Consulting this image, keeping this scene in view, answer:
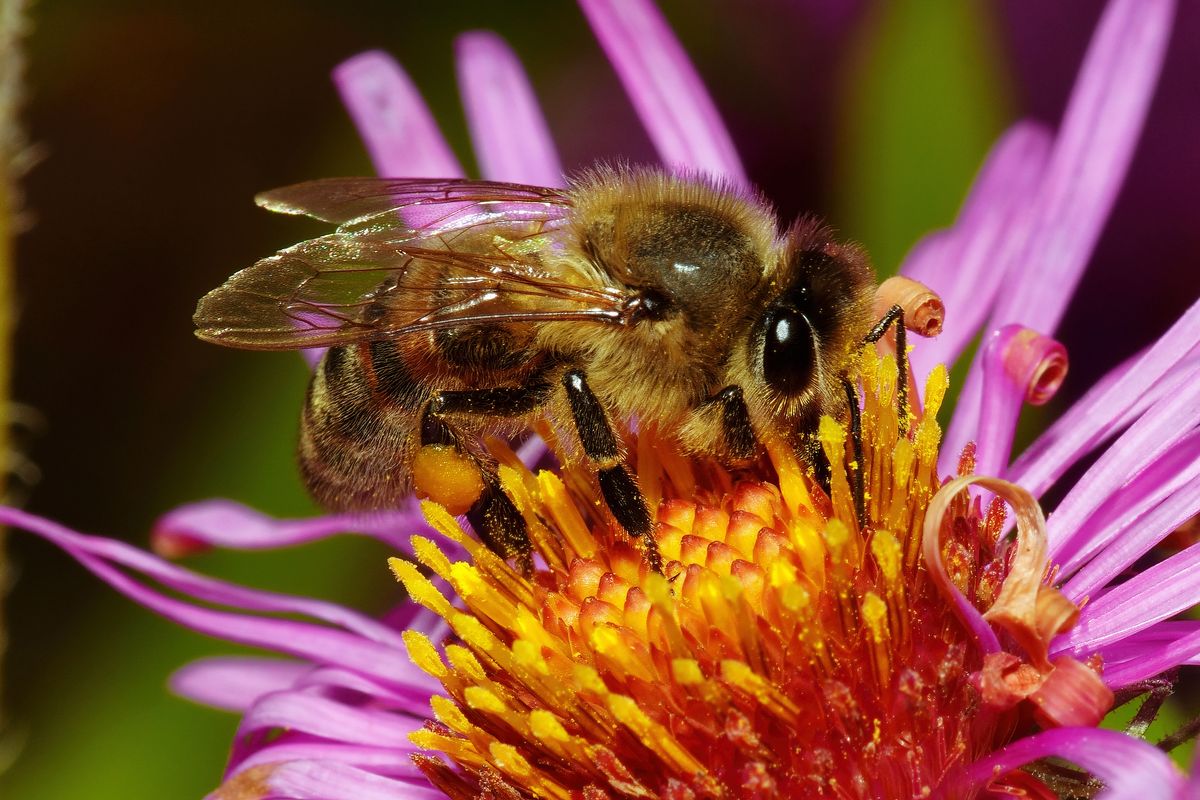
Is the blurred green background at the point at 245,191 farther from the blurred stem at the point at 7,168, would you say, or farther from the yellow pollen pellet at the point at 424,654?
the yellow pollen pellet at the point at 424,654

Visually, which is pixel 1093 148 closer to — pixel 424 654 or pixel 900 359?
pixel 900 359

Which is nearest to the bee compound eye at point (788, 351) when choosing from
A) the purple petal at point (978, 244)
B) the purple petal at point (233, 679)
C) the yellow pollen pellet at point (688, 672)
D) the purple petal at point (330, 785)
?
the yellow pollen pellet at point (688, 672)

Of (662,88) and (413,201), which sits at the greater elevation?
(662,88)

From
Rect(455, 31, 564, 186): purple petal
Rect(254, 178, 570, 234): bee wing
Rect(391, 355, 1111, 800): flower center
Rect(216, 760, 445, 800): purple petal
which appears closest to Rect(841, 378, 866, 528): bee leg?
Rect(391, 355, 1111, 800): flower center

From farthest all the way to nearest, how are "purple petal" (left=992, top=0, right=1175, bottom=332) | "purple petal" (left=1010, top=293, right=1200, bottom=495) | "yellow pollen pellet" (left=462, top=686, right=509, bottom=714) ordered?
"purple petal" (left=992, top=0, right=1175, bottom=332)
"purple petal" (left=1010, top=293, right=1200, bottom=495)
"yellow pollen pellet" (left=462, top=686, right=509, bottom=714)

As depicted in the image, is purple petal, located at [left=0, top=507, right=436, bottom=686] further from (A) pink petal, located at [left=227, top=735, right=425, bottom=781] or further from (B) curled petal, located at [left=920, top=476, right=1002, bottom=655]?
(B) curled petal, located at [left=920, top=476, right=1002, bottom=655]

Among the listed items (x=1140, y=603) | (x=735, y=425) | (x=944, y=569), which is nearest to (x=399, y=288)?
(x=735, y=425)
